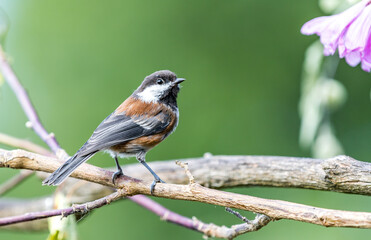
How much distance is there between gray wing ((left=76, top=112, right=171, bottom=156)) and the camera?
7.75 ft

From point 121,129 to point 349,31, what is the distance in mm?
1274

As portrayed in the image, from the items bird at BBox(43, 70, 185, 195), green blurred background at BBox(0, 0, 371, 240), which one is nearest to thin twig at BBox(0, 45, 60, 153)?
bird at BBox(43, 70, 185, 195)

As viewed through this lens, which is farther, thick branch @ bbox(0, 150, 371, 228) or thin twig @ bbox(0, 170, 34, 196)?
thin twig @ bbox(0, 170, 34, 196)

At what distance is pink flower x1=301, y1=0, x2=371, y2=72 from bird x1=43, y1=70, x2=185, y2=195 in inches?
37.9

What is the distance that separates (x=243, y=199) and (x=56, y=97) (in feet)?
16.4

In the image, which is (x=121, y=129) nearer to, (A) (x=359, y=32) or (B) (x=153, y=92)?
(B) (x=153, y=92)

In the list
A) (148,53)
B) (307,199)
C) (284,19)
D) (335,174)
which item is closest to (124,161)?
(148,53)

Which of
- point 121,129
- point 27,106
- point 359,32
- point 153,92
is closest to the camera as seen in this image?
point 359,32

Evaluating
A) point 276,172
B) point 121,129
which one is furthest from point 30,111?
point 276,172

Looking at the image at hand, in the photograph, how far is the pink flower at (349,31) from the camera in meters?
1.56

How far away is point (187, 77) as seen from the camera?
593 centimetres

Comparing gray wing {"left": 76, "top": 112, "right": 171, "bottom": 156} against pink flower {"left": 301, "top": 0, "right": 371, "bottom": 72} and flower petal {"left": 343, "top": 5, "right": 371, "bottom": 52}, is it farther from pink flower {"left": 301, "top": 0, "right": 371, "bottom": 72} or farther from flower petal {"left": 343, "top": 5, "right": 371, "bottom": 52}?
flower petal {"left": 343, "top": 5, "right": 371, "bottom": 52}

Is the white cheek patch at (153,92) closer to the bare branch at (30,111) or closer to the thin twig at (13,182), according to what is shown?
the bare branch at (30,111)

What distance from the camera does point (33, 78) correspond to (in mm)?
6738
